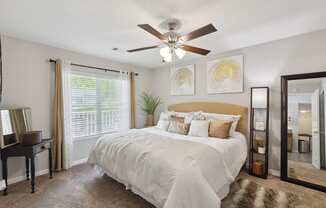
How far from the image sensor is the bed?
1.67 meters

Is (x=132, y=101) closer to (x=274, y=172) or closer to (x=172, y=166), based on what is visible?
(x=172, y=166)

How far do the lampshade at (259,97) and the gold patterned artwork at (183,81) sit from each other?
1515mm

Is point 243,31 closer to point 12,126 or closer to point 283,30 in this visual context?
point 283,30

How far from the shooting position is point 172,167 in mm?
1799

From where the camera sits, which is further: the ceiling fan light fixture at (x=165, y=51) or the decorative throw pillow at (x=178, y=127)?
the decorative throw pillow at (x=178, y=127)

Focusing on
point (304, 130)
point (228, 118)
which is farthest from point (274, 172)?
point (228, 118)

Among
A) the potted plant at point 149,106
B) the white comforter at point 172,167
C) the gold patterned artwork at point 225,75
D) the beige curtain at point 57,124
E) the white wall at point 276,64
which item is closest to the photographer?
the white comforter at point 172,167

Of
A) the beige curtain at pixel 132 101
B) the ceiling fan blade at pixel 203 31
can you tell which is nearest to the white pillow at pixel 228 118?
the ceiling fan blade at pixel 203 31

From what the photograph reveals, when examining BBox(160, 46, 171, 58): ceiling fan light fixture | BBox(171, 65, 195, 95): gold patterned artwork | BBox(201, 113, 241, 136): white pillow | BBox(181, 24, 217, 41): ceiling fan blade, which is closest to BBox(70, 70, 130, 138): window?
BBox(171, 65, 195, 95): gold patterned artwork

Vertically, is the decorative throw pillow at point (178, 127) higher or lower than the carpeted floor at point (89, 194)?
higher

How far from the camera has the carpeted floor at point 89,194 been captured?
2.18 metres

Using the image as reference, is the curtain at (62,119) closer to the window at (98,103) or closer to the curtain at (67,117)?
the curtain at (67,117)

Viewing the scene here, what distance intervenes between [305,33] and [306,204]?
2597mm

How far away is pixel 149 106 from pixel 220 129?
7.82 feet
